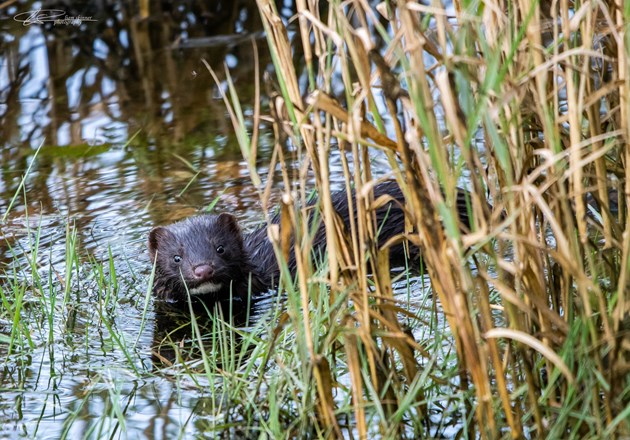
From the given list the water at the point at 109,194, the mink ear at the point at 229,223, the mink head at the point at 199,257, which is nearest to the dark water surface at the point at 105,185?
the water at the point at 109,194

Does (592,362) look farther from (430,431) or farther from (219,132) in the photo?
(219,132)

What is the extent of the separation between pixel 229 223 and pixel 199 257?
332 mm

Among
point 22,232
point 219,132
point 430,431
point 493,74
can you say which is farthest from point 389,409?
point 219,132

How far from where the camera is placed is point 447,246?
3.02m

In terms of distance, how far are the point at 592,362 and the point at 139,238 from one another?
3.66 meters

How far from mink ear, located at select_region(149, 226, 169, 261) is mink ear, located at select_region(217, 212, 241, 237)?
307 mm

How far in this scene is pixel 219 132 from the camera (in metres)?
7.77

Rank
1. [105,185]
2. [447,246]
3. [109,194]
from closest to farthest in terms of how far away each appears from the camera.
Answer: [447,246] < [109,194] < [105,185]

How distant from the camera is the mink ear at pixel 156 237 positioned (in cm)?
592

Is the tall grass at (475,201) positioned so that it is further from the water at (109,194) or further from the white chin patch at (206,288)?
the white chin patch at (206,288)

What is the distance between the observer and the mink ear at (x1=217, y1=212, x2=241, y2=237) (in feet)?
19.7
